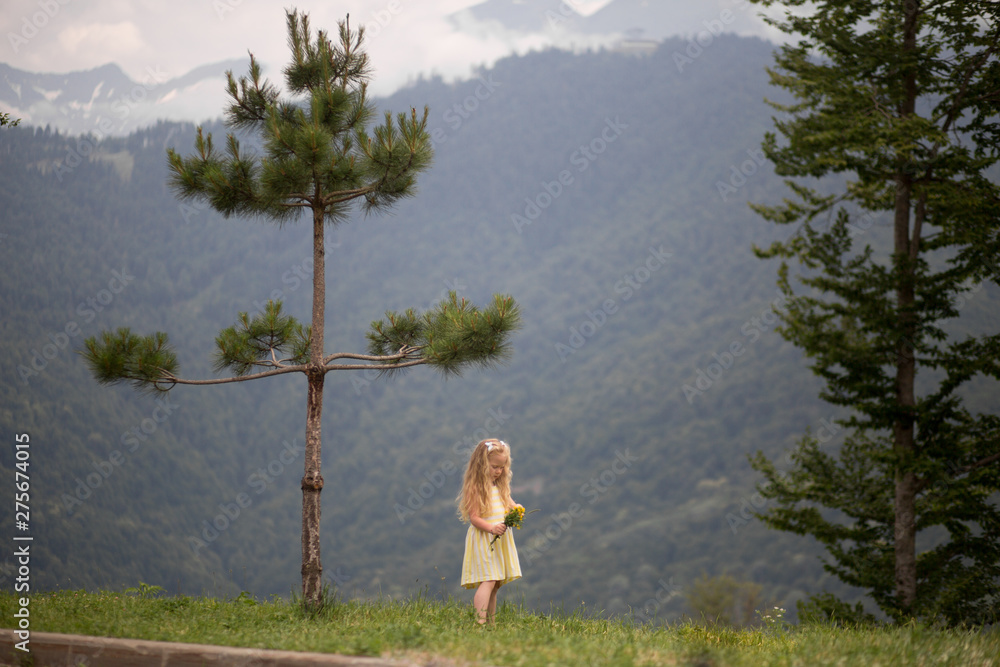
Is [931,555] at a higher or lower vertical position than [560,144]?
lower

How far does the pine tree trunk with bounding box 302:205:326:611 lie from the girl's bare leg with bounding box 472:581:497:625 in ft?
4.78

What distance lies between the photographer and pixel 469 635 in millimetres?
4891

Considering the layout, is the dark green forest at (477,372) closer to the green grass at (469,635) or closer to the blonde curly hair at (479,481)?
the green grass at (469,635)

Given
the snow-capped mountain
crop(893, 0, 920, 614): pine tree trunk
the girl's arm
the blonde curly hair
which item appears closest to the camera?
the girl's arm

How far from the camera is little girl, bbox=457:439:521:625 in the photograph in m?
5.54

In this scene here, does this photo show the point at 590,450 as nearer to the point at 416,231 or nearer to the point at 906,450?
the point at 416,231

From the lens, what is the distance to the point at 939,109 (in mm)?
10289

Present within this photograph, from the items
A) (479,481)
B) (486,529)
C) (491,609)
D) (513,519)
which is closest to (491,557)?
(486,529)

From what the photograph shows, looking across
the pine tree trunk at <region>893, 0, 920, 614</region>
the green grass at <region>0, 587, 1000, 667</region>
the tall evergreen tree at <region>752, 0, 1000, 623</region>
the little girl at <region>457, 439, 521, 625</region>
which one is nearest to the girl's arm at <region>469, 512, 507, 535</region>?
the little girl at <region>457, 439, 521, 625</region>

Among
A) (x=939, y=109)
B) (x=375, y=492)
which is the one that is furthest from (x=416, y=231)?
(x=939, y=109)

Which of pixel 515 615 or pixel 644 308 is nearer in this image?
pixel 515 615

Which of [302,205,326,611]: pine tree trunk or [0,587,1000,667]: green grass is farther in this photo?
[302,205,326,611]: pine tree trunk

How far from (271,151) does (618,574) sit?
73.6 m

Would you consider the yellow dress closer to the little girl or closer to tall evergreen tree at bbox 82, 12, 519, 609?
the little girl
